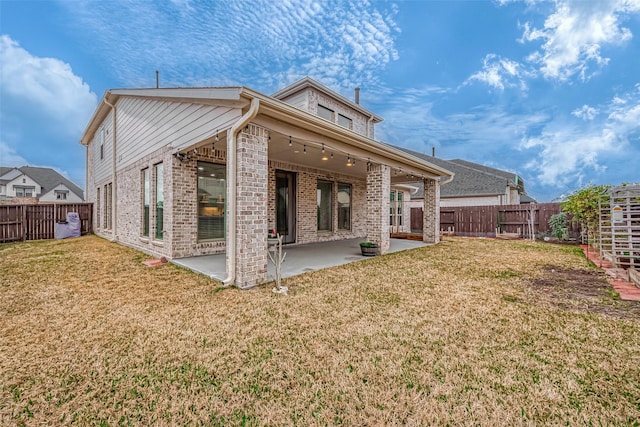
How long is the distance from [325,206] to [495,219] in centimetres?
868

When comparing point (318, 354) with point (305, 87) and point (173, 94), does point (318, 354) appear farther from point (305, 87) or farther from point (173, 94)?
point (305, 87)

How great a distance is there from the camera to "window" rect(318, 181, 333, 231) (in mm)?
9930

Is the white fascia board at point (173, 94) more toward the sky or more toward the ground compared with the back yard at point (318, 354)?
more toward the sky

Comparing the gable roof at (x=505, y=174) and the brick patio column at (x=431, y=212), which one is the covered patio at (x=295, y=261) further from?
the gable roof at (x=505, y=174)

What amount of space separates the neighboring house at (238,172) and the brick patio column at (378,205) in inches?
1.1

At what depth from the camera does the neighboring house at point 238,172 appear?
4.31m

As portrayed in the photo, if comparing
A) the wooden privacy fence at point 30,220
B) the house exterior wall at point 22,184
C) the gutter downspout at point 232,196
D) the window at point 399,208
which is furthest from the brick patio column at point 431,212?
the house exterior wall at point 22,184

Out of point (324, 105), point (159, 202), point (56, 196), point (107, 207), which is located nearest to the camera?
point (159, 202)

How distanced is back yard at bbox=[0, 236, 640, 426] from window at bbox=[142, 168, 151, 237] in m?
2.98

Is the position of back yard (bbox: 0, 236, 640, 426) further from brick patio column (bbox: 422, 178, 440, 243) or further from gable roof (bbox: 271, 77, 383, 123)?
gable roof (bbox: 271, 77, 383, 123)

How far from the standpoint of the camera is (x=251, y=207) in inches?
169

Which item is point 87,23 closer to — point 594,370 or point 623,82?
point 594,370

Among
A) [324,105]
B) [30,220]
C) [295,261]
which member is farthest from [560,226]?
[30,220]

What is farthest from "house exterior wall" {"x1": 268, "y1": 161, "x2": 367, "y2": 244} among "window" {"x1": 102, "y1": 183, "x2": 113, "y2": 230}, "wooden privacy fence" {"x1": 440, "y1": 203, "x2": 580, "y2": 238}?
"window" {"x1": 102, "y1": 183, "x2": 113, "y2": 230}
